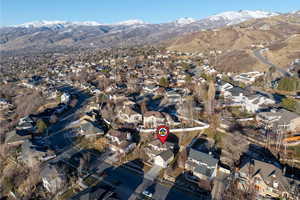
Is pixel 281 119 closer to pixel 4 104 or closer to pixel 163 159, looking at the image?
pixel 163 159

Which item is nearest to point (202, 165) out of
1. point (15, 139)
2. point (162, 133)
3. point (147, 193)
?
point (147, 193)

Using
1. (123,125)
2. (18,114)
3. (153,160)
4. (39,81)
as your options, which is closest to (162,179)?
(153,160)

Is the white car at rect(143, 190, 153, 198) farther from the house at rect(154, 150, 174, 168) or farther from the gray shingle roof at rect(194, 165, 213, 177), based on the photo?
the gray shingle roof at rect(194, 165, 213, 177)

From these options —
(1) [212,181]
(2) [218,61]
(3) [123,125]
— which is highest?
(2) [218,61]

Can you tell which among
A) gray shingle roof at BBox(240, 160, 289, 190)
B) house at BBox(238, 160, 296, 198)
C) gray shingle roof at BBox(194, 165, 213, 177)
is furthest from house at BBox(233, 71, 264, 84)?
gray shingle roof at BBox(194, 165, 213, 177)

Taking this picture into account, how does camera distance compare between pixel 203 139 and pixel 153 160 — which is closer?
pixel 153 160

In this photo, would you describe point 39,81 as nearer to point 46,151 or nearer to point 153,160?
point 46,151

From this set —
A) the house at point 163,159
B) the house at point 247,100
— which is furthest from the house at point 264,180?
the house at point 247,100
